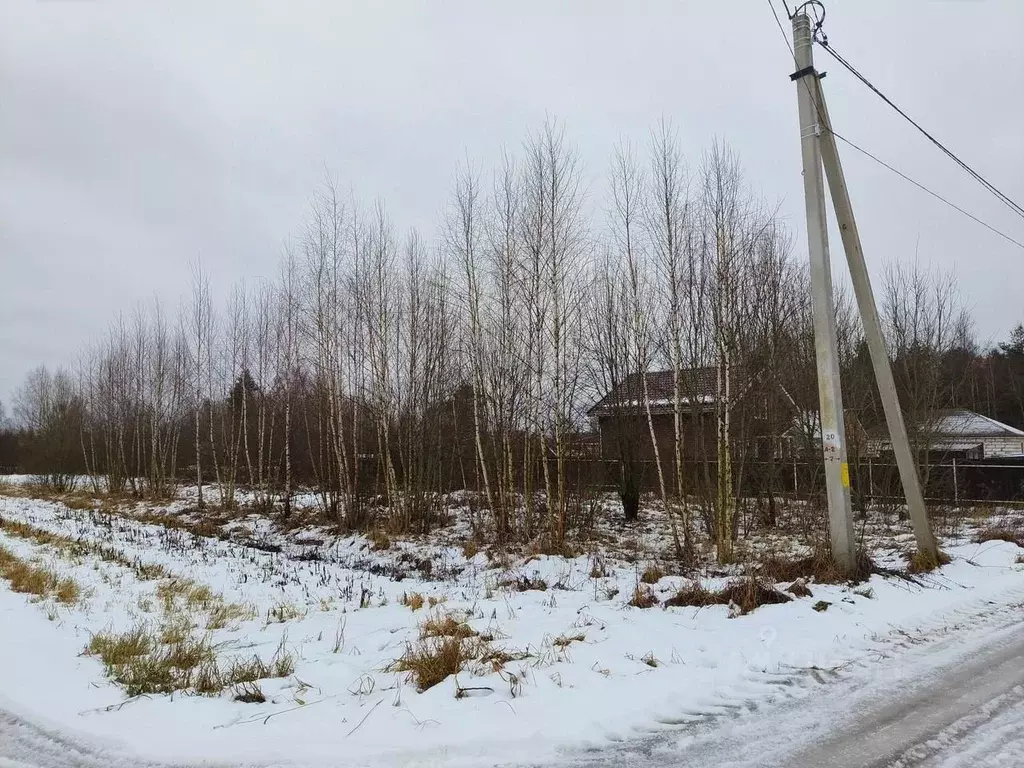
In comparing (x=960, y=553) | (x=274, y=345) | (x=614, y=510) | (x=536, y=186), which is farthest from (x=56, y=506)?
(x=960, y=553)

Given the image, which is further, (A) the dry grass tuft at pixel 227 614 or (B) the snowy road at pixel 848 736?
(A) the dry grass tuft at pixel 227 614

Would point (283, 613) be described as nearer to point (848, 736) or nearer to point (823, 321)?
point (848, 736)

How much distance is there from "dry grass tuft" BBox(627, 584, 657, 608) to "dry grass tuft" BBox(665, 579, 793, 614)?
0.18 m

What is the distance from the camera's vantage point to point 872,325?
8.98 metres

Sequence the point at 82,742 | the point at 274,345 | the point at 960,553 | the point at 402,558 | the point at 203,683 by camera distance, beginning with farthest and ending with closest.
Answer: the point at 274,345 < the point at 402,558 < the point at 960,553 < the point at 203,683 < the point at 82,742

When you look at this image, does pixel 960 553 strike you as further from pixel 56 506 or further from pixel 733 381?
pixel 56 506

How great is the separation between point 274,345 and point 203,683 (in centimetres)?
2218

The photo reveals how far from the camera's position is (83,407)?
41906 millimetres

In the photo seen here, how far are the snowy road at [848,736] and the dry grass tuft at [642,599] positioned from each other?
2.66 meters

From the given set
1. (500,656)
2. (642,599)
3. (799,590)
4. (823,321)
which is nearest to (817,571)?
(799,590)

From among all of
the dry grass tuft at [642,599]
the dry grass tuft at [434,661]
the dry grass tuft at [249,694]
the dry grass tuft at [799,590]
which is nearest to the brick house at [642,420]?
the dry grass tuft at [799,590]

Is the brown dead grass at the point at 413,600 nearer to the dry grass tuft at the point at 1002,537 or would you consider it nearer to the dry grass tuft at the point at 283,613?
the dry grass tuft at the point at 283,613

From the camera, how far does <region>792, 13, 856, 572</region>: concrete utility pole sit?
816 centimetres

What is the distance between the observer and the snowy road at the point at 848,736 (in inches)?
140
